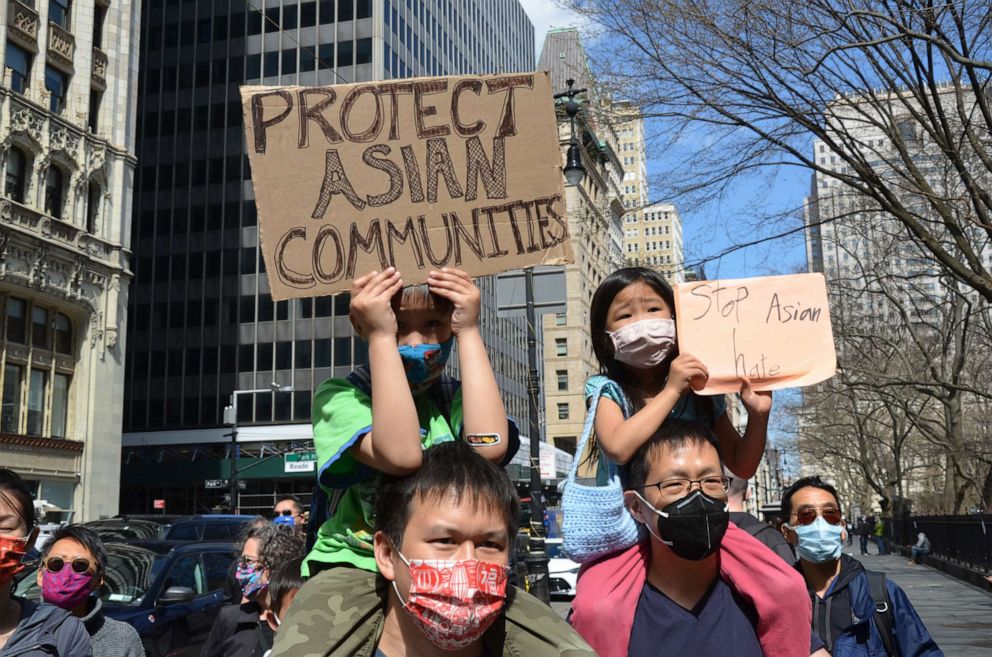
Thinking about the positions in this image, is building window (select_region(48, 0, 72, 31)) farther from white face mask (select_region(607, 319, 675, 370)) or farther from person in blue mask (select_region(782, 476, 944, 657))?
white face mask (select_region(607, 319, 675, 370))

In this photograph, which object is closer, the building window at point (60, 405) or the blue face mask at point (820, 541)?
A: the blue face mask at point (820, 541)

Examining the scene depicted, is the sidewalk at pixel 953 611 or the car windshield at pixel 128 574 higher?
the car windshield at pixel 128 574

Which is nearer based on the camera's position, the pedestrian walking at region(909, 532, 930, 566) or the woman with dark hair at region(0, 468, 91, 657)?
the woman with dark hair at region(0, 468, 91, 657)

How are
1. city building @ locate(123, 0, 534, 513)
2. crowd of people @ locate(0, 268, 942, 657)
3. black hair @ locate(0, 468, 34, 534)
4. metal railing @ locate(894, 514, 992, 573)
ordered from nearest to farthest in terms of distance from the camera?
crowd of people @ locate(0, 268, 942, 657), black hair @ locate(0, 468, 34, 534), metal railing @ locate(894, 514, 992, 573), city building @ locate(123, 0, 534, 513)

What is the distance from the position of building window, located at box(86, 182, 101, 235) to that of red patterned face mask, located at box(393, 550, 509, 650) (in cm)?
4079

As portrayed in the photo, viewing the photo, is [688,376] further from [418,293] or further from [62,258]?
[62,258]

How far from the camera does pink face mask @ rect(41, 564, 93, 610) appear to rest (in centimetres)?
459

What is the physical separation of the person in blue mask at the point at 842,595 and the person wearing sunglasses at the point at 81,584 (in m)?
3.10

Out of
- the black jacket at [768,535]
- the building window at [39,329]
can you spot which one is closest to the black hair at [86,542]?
the black jacket at [768,535]

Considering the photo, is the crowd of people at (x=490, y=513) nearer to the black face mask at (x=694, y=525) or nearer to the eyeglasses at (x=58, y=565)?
the black face mask at (x=694, y=525)

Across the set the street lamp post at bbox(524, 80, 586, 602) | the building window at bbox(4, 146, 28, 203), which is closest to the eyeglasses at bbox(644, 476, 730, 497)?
the street lamp post at bbox(524, 80, 586, 602)

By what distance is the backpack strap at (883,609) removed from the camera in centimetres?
421

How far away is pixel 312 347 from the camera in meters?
56.7

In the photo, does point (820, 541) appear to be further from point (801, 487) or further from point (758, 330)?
point (758, 330)
